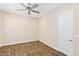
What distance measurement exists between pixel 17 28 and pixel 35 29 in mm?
688

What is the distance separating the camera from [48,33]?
3312mm

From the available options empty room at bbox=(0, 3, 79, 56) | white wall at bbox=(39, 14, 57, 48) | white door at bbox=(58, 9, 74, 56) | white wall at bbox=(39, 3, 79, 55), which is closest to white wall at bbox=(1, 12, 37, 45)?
empty room at bbox=(0, 3, 79, 56)

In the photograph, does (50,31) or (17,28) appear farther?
(50,31)

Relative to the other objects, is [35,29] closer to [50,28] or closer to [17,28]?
[17,28]

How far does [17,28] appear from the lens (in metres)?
2.69

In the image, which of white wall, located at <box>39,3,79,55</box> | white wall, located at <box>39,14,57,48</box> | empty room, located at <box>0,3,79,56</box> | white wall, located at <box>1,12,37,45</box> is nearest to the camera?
empty room, located at <box>0,3,79,56</box>

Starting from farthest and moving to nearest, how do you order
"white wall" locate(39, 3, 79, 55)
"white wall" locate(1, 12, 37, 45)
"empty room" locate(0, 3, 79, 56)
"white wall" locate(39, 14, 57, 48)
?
"white wall" locate(39, 14, 57, 48) → "white wall" locate(39, 3, 79, 55) → "white wall" locate(1, 12, 37, 45) → "empty room" locate(0, 3, 79, 56)

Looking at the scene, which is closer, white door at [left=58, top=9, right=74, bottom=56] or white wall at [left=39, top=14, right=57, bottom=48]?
white door at [left=58, top=9, right=74, bottom=56]

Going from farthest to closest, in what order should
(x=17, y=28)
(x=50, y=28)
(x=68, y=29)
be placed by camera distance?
(x=50, y=28)
(x=17, y=28)
(x=68, y=29)

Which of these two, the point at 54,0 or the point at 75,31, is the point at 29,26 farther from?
the point at 54,0

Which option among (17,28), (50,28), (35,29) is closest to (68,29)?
(35,29)

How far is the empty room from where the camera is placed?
2072 mm

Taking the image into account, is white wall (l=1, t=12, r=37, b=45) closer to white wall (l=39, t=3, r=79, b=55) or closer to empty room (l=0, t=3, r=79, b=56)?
empty room (l=0, t=3, r=79, b=56)

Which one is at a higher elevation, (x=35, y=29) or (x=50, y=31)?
(x=35, y=29)
